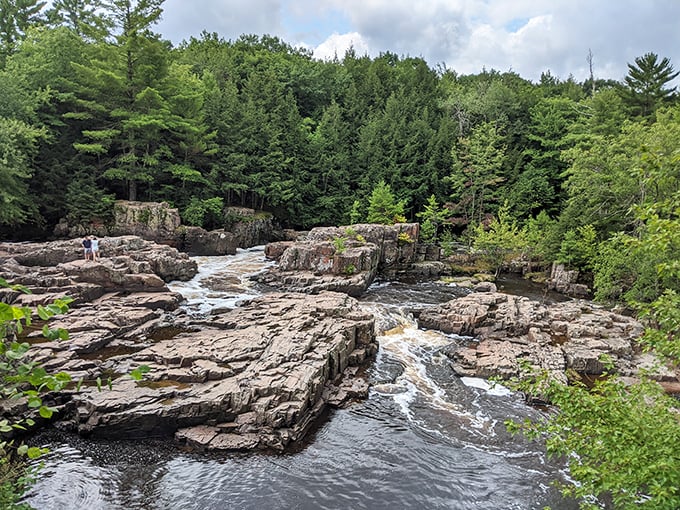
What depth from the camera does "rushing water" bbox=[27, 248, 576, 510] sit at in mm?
9180

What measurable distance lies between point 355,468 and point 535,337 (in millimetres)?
10971

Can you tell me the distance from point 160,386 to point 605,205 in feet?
85.1

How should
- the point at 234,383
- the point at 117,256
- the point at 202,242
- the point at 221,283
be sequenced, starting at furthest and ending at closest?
the point at 202,242, the point at 221,283, the point at 117,256, the point at 234,383

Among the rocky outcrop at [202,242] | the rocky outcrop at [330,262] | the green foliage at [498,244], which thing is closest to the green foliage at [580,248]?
the green foliage at [498,244]

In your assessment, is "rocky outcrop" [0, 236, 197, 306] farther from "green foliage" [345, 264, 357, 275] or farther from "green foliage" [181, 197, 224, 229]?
"green foliage" [345, 264, 357, 275]

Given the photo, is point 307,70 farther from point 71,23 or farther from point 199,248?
point 199,248

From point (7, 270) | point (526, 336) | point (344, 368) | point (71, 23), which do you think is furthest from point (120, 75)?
point (526, 336)

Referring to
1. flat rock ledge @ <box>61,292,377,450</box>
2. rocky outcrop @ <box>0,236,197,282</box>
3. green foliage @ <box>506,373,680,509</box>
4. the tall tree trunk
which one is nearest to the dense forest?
the tall tree trunk

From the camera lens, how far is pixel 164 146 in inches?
1359

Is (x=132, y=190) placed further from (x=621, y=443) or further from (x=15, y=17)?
(x=621, y=443)

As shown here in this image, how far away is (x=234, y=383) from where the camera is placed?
12297 millimetres

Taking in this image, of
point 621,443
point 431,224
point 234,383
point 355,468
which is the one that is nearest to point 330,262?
point 234,383

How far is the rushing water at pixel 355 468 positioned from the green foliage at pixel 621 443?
12.1ft

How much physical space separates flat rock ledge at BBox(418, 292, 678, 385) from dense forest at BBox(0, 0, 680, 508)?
86.7 inches
